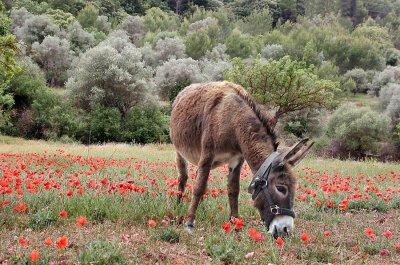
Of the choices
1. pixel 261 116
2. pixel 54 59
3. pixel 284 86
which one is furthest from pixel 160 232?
pixel 54 59

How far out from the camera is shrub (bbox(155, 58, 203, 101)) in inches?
2324

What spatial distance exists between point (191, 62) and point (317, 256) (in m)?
58.5

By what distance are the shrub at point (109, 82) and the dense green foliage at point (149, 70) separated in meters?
0.12

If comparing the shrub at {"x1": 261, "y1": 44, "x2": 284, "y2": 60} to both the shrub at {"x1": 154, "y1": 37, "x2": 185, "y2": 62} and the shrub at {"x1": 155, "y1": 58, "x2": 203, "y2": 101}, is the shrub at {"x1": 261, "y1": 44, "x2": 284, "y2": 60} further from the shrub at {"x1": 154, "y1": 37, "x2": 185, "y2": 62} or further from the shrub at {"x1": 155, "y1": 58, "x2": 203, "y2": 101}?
the shrub at {"x1": 155, "y1": 58, "x2": 203, "y2": 101}

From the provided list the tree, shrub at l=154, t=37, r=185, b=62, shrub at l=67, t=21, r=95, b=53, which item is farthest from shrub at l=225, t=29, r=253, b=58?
the tree

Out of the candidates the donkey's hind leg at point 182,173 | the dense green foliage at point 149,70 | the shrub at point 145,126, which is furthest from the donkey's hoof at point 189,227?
the shrub at point 145,126

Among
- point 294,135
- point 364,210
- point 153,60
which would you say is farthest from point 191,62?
point 364,210

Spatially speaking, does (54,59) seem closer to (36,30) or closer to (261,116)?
(36,30)

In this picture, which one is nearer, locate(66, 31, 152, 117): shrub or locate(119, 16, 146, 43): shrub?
locate(66, 31, 152, 117): shrub

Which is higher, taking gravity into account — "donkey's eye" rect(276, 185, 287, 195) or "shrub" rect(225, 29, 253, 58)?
"donkey's eye" rect(276, 185, 287, 195)

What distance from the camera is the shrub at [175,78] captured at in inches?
2324

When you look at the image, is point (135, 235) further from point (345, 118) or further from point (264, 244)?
point (345, 118)

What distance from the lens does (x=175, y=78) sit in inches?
2333

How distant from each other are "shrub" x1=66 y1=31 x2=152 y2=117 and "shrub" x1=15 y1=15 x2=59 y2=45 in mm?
23806
